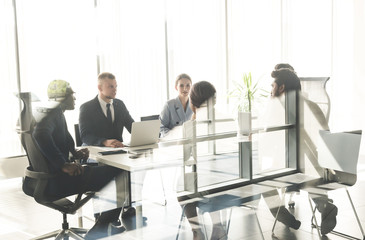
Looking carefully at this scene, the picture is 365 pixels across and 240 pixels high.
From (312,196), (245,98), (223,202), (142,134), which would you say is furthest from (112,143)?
(312,196)

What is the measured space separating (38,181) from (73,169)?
0.23m

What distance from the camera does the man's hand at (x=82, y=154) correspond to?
2.82 metres

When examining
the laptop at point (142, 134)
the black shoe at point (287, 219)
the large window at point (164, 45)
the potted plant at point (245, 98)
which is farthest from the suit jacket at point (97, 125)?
the black shoe at point (287, 219)

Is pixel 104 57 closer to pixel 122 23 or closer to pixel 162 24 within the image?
pixel 122 23

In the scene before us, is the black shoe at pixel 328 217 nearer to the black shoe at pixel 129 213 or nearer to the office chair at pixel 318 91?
the office chair at pixel 318 91

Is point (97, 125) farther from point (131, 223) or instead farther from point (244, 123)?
point (244, 123)

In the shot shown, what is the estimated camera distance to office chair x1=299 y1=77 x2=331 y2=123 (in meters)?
2.85

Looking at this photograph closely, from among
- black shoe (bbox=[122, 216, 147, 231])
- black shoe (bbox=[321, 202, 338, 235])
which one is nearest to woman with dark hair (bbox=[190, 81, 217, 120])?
black shoe (bbox=[122, 216, 147, 231])

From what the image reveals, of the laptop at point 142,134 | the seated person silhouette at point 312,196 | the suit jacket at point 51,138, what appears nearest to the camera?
the suit jacket at point 51,138

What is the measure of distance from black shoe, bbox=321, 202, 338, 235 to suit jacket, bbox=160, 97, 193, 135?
1082 millimetres

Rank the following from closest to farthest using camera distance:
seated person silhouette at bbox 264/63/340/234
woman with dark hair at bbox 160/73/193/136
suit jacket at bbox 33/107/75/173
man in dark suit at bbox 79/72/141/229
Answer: suit jacket at bbox 33/107/75/173 → seated person silhouette at bbox 264/63/340/234 → woman with dark hair at bbox 160/73/193/136 → man in dark suit at bbox 79/72/141/229

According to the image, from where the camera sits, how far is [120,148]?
3.04m

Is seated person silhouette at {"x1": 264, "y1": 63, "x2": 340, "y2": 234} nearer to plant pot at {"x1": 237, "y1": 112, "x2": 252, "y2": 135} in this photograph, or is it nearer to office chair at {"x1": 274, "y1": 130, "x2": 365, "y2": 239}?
office chair at {"x1": 274, "y1": 130, "x2": 365, "y2": 239}

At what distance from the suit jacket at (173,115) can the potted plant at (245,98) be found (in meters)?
0.34
